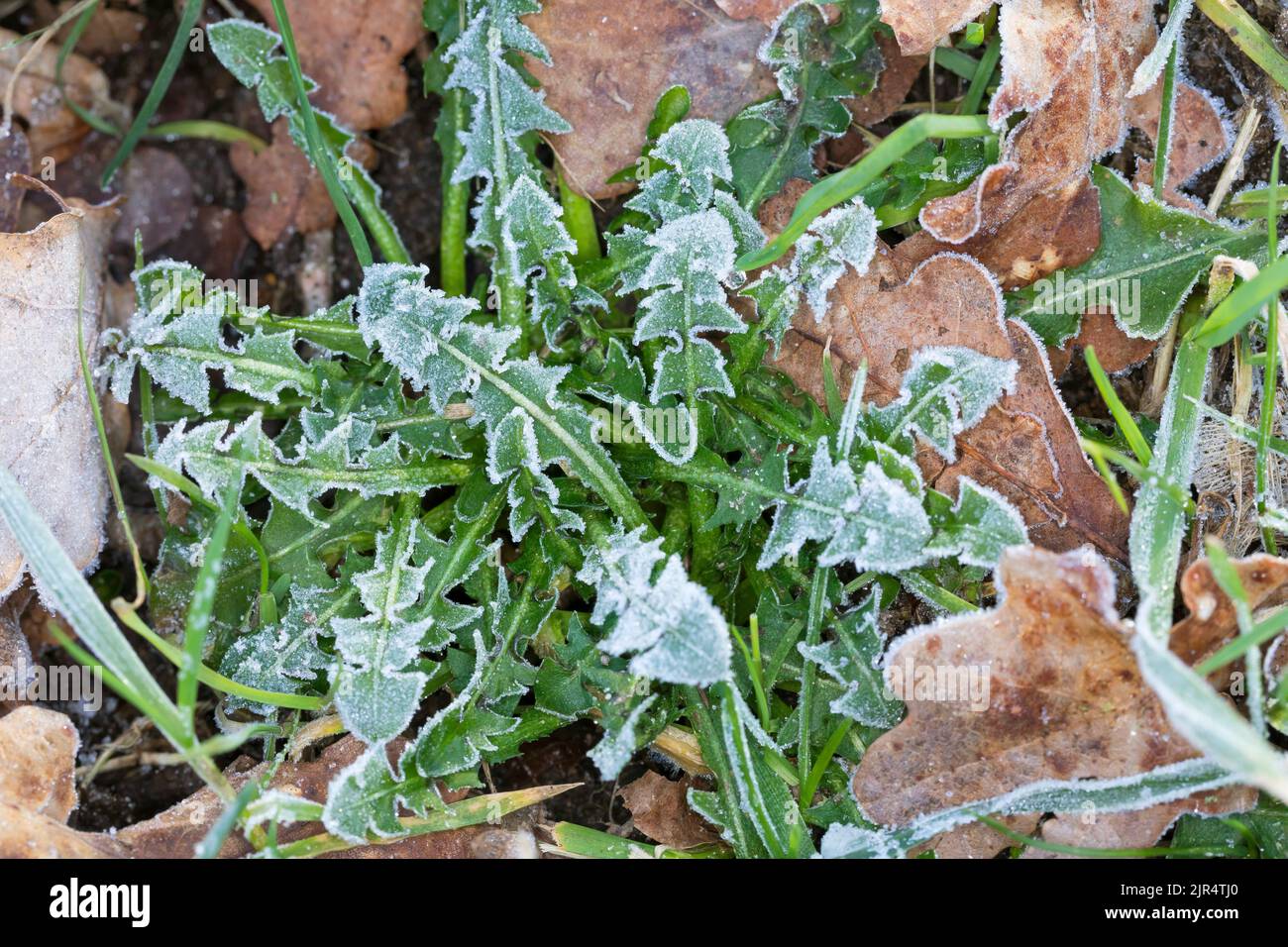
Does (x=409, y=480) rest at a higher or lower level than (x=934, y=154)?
lower

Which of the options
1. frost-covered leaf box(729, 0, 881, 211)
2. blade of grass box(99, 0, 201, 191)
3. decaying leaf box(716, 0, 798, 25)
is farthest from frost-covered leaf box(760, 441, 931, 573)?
blade of grass box(99, 0, 201, 191)

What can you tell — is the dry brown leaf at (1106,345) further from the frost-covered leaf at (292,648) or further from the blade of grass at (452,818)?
the frost-covered leaf at (292,648)

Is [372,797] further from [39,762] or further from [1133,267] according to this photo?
[1133,267]

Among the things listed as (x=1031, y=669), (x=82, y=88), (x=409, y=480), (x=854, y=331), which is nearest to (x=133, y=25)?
(x=82, y=88)

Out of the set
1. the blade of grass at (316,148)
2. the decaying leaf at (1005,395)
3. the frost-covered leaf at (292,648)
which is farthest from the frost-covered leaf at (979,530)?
the blade of grass at (316,148)

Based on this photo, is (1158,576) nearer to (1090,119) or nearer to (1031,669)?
(1031,669)

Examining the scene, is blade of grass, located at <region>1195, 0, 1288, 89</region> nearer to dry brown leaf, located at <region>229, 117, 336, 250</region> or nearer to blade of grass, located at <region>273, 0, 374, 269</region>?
blade of grass, located at <region>273, 0, 374, 269</region>
